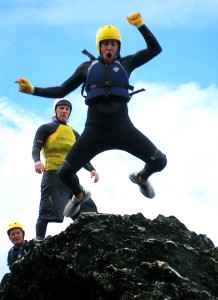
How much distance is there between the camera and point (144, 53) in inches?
343

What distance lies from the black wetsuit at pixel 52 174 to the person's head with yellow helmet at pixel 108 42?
3015mm

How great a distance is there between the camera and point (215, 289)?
6.24 m

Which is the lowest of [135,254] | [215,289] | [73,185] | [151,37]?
[215,289]

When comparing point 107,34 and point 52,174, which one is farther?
point 52,174

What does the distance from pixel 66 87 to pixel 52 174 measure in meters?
2.60

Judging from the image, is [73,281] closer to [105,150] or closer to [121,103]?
[105,150]

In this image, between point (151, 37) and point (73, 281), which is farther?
point (151, 37)

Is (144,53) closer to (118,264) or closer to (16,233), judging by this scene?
(118,264)

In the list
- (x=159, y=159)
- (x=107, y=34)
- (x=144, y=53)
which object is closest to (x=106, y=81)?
(x=107, y=34)

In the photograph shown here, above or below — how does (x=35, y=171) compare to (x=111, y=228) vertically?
above

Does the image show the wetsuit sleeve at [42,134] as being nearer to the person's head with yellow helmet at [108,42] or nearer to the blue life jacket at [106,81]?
the blue life jacket at [106,81]

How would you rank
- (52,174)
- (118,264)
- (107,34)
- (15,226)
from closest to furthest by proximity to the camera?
1. (118,264)
2. (107,34)
3. (52,174)
4. (15,226)

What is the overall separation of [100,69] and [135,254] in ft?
11.1

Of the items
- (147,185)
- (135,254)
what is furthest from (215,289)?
(147,185)
